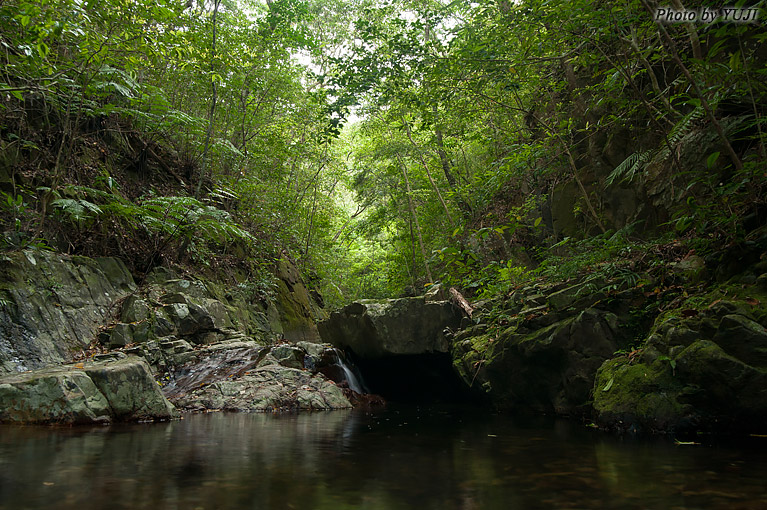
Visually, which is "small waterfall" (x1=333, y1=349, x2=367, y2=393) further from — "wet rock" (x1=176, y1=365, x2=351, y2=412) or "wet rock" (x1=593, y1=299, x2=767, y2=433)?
"wet rock" (x1=593, y1=299, x2=767, y2=433)

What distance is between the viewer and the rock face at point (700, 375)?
3840mm

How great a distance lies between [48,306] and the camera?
22.4 feet

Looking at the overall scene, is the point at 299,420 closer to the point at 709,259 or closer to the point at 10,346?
the point at 10,346

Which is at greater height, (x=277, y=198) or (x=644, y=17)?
(x=277, y=198)

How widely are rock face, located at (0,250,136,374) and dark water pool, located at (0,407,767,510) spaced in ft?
7.73

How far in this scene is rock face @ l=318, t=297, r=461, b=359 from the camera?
29.3ft

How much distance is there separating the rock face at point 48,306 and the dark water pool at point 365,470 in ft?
7.73

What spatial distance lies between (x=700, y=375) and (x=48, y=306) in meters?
8.24

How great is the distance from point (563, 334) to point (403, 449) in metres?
2.98

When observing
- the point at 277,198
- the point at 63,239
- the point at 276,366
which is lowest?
the point at 276,366

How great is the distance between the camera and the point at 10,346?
599 centimetres

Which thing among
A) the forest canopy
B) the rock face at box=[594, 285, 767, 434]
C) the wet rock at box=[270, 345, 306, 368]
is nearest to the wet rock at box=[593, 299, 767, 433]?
the rock face at box=[594, 285, 767, 434]

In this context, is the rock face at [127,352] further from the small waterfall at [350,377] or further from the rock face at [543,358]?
the rock face at [543,358]

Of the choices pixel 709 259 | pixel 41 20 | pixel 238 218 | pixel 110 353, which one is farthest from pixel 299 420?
pixel 238 218
